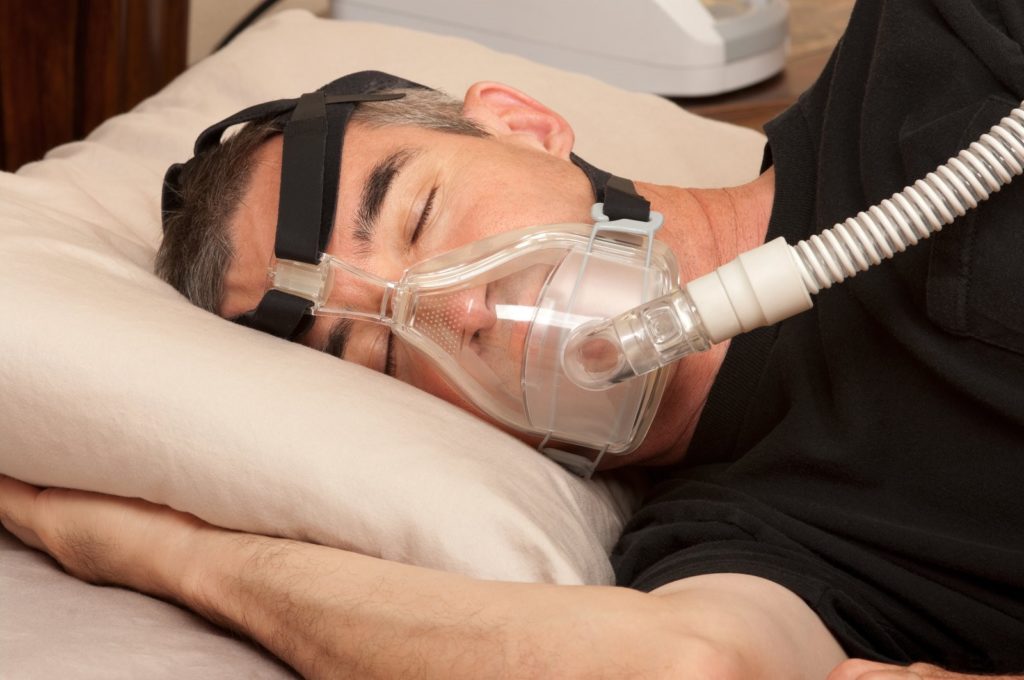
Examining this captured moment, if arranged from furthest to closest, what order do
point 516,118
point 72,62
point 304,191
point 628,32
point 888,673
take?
point 628,32 → point 72,62 → point 516,118 → point 304,191 → point 888,673

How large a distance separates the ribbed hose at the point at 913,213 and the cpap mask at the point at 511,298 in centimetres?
22

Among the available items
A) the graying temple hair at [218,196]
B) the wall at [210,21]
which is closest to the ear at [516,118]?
the graying temple hair at [218,196]

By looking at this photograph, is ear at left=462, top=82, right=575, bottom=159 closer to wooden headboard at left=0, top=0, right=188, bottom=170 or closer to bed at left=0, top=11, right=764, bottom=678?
bed at left=0, top=11, right=764, bottom=678

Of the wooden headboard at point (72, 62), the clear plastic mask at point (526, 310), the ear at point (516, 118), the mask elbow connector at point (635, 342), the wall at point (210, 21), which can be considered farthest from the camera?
the wall at point (210, 21)

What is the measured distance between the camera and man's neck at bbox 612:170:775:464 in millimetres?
1310

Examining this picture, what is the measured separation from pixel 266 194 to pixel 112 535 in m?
0.44

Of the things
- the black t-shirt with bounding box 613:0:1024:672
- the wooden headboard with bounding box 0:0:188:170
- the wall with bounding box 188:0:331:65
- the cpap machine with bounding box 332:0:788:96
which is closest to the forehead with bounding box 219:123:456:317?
the black t-shirt with bounding box 613:0:1024:672

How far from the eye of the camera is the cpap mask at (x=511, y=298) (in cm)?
116

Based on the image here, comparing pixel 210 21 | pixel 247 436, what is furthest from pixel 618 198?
pixel 210 21

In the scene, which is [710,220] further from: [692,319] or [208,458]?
[208,458]

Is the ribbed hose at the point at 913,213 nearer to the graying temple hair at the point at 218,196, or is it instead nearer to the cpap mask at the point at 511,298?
the cpap mask at the point at 511,298

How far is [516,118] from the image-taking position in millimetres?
1553

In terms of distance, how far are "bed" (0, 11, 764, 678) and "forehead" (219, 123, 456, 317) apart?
84 millimetres

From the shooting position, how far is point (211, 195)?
141 centimetres
